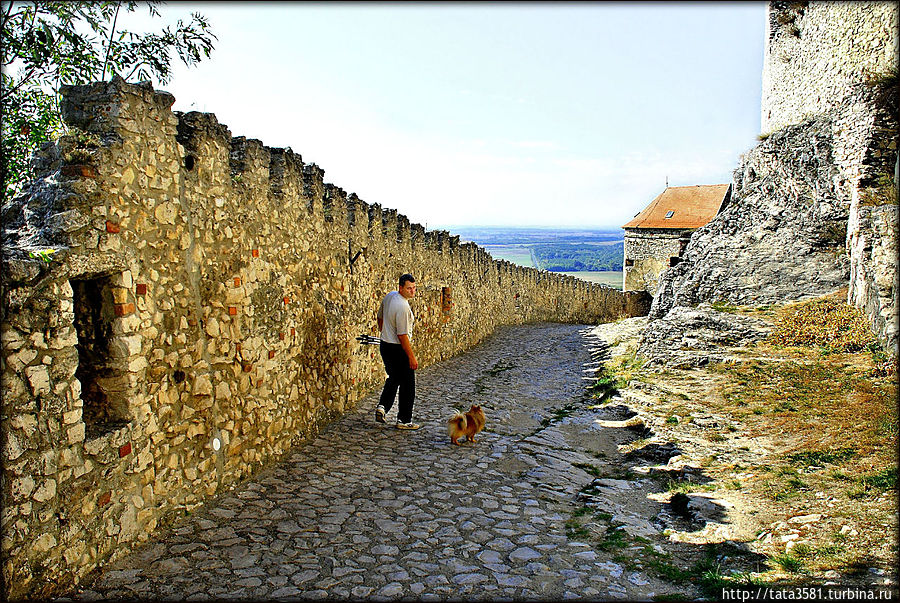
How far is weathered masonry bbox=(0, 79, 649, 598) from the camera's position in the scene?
295cm

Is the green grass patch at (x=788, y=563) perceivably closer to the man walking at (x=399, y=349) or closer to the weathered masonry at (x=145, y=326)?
the man walking at (x=399, y=349)

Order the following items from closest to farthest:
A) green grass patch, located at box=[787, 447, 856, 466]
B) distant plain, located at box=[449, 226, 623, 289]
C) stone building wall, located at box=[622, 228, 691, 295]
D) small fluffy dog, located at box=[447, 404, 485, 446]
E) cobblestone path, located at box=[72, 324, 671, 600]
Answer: cobblestone path, located at box=[72, 324, 671, 600]
green grass patch, located at box=[787, 447, 856, 466]
small fluffy dog, located at box=[447, 404, 485, 446]
distant plain, located at box=[449, 226, 623, 289]
stone building wall, located at box=[622, 228, 691, 295]

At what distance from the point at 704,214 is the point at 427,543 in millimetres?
39685

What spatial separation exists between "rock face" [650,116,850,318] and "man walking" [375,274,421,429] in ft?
28.8

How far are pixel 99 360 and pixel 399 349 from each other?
3207 mm

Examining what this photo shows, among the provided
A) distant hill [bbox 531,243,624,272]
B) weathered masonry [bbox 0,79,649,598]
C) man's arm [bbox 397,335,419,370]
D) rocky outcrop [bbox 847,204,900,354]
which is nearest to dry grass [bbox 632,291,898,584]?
Answer: rocky outcrop [bbox 847,204,900,354]

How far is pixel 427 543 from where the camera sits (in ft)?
12.9

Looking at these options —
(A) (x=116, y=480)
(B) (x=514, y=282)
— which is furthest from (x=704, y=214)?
(A) (x=116, y=480)

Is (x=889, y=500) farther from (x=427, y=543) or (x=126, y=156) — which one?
(x=126, y=156)

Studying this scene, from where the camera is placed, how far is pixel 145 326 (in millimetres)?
3795

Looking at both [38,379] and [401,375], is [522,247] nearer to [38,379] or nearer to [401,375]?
[401,375]

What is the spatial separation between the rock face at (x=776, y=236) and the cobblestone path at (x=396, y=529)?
7.33 meters

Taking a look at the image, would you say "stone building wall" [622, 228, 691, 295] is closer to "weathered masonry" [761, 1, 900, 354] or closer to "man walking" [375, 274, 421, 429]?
"weathered masonry" [761, 1, 900, 354]

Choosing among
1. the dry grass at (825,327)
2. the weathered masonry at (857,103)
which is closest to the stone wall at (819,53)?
the weathered masonry at (857,103)
